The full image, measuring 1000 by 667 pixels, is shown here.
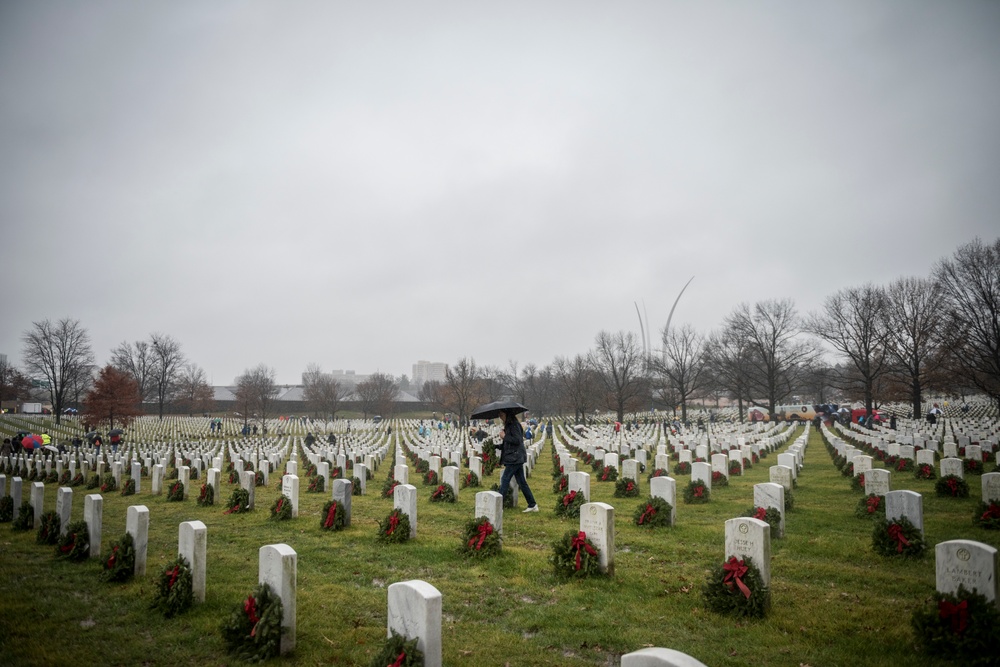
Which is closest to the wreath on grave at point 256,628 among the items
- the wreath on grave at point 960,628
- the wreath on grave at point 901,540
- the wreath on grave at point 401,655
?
the wreath on grave at point 401,655

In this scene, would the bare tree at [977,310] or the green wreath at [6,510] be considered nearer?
the green wreath at [6,510]

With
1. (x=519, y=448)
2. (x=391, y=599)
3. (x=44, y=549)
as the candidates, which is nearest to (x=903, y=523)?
(x=519, y=448)

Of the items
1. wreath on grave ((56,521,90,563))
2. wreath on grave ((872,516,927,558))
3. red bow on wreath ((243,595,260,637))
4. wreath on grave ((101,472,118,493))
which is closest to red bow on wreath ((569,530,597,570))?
red bow on wreath ((243,595,260,637))

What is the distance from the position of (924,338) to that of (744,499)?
32922mm

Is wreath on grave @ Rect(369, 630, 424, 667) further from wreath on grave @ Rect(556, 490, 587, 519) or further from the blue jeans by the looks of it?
wreath on grave @ Rect(556, 490, 587, 519)

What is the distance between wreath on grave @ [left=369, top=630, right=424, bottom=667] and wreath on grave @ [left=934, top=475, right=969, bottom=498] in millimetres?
11975

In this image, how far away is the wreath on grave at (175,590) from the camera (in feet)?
17.9

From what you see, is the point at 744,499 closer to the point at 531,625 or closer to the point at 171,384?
the point at 531,625

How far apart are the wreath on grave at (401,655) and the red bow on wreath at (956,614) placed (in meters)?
4.01

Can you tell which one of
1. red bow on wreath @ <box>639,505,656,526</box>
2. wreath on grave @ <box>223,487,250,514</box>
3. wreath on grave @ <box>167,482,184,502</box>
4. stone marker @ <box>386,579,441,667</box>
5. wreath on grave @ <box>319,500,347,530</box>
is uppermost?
stone marker @ <box>386,579,441,667</box>

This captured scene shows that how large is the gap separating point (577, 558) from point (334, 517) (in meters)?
5.02

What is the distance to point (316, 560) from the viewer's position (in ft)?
24.3

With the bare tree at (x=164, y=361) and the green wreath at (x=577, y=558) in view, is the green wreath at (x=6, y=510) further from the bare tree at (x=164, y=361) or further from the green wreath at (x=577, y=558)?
the bare tree at (x=164, y=361)

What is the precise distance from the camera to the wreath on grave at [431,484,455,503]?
1195 centimetres
